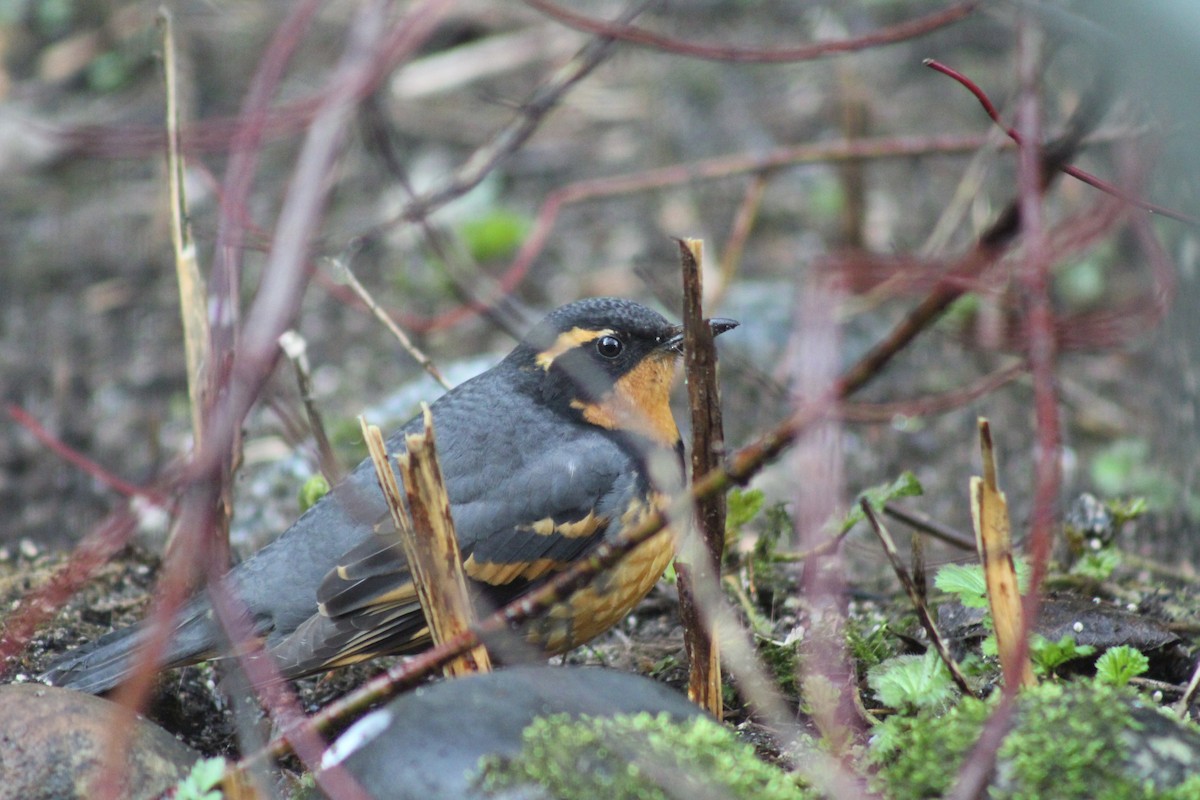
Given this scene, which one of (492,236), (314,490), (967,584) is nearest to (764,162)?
(492,236)

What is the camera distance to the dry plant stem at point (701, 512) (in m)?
3.07

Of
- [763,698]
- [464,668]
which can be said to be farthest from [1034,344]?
[464,668]

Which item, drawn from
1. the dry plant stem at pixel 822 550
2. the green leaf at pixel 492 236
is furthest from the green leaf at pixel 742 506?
the green leaf at pixel 492 236

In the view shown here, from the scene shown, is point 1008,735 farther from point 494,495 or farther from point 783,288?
point 783,288

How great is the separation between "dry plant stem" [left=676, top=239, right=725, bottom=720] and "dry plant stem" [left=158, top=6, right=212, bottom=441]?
1.76m

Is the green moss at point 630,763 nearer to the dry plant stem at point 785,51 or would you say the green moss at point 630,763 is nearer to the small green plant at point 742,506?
the small green plant at point 742,506

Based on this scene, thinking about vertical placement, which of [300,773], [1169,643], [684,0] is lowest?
[300,773]

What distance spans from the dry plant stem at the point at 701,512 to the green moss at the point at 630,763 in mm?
516

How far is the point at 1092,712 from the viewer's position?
2.90 meters

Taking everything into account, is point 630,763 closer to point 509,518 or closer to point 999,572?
point 999,572

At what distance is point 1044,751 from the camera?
2.83 metres

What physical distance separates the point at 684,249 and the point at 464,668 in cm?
Result: 129

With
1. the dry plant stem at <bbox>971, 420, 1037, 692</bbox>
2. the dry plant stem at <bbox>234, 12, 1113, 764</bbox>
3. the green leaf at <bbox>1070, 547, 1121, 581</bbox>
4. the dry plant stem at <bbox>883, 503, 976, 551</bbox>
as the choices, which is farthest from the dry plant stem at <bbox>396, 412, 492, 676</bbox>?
the green leaf at <bbox>1070, 547, 1121, 581</bbox>

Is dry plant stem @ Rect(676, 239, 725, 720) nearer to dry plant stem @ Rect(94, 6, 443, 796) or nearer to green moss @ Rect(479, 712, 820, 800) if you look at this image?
green moss @ Rect(479, 712, 820, 800)
